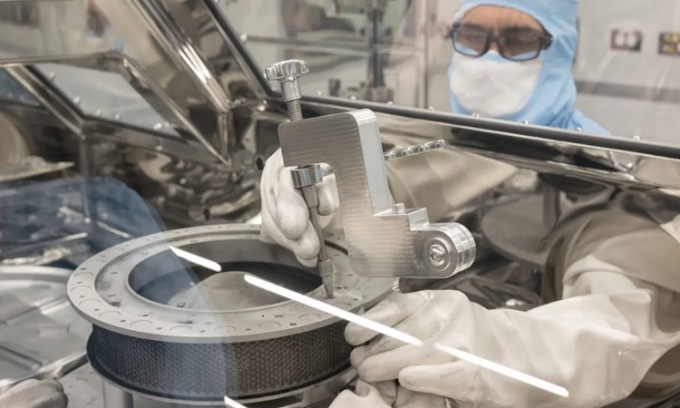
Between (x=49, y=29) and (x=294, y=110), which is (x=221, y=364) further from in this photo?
(x=49, y=29)

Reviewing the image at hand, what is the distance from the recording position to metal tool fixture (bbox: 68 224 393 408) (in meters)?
0.83

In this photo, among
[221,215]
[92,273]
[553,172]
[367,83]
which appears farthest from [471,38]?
[92,273]

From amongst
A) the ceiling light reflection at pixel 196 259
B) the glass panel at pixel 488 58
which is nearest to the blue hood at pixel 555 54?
the glass panel at pixel 488 58

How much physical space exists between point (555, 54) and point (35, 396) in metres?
1.28

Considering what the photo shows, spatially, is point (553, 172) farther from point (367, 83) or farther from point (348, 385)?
point (367, 83)

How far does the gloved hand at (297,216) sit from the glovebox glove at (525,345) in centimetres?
15

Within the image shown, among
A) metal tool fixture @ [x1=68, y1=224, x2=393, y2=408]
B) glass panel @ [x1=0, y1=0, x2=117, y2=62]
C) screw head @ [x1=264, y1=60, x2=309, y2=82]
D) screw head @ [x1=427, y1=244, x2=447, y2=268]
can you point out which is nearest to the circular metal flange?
metal tool fixture @ [x1=68, y1=224, x2=393, y2=408]

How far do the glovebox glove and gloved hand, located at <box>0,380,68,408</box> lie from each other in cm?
41

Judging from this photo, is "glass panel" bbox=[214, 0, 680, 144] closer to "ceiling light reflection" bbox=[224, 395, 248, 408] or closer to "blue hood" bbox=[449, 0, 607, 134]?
"blue hood" bbox=[449, 0, 607, 134]

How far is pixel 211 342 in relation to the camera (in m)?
0.81

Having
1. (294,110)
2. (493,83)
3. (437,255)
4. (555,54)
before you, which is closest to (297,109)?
(294,110)

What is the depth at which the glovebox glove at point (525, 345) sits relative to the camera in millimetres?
874

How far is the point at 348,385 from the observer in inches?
36.8

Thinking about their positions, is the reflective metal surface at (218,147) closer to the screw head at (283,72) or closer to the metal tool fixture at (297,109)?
the metal tool fixture at (297,109)
